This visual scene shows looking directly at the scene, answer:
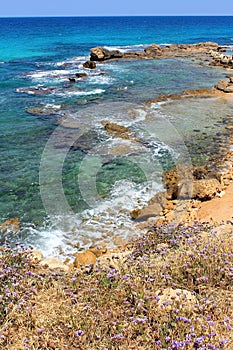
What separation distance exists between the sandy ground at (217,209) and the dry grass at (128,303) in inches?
152

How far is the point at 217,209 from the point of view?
10773 millimetres

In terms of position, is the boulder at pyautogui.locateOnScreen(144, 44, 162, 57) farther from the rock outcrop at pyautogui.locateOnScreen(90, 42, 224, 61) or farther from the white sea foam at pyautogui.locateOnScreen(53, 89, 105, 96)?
the white sea foam at pyautogui.locateOnScreen(53, 89, 105, 96)

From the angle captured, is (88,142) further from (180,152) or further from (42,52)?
(42,52)

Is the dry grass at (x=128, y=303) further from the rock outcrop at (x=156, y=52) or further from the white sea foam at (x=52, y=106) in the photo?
the rock outcrop at (x=156, y=52)

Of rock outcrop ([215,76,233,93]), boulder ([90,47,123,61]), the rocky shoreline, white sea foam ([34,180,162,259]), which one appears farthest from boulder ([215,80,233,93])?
boulder ([90,47,123,61])

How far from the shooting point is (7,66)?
128ft

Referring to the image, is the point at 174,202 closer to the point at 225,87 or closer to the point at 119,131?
the point at 119,131

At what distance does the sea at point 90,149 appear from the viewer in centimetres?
1074

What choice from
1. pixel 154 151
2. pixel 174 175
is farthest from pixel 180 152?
pixel 174 175

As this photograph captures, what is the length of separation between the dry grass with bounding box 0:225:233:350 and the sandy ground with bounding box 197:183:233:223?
385 cm

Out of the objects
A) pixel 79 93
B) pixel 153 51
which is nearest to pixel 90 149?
pixel 79 93

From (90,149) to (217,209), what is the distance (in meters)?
7.39

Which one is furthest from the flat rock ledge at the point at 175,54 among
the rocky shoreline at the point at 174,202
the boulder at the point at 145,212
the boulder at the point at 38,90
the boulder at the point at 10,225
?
the boulder at the point at 10,225

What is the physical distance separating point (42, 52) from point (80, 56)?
27.3ft
